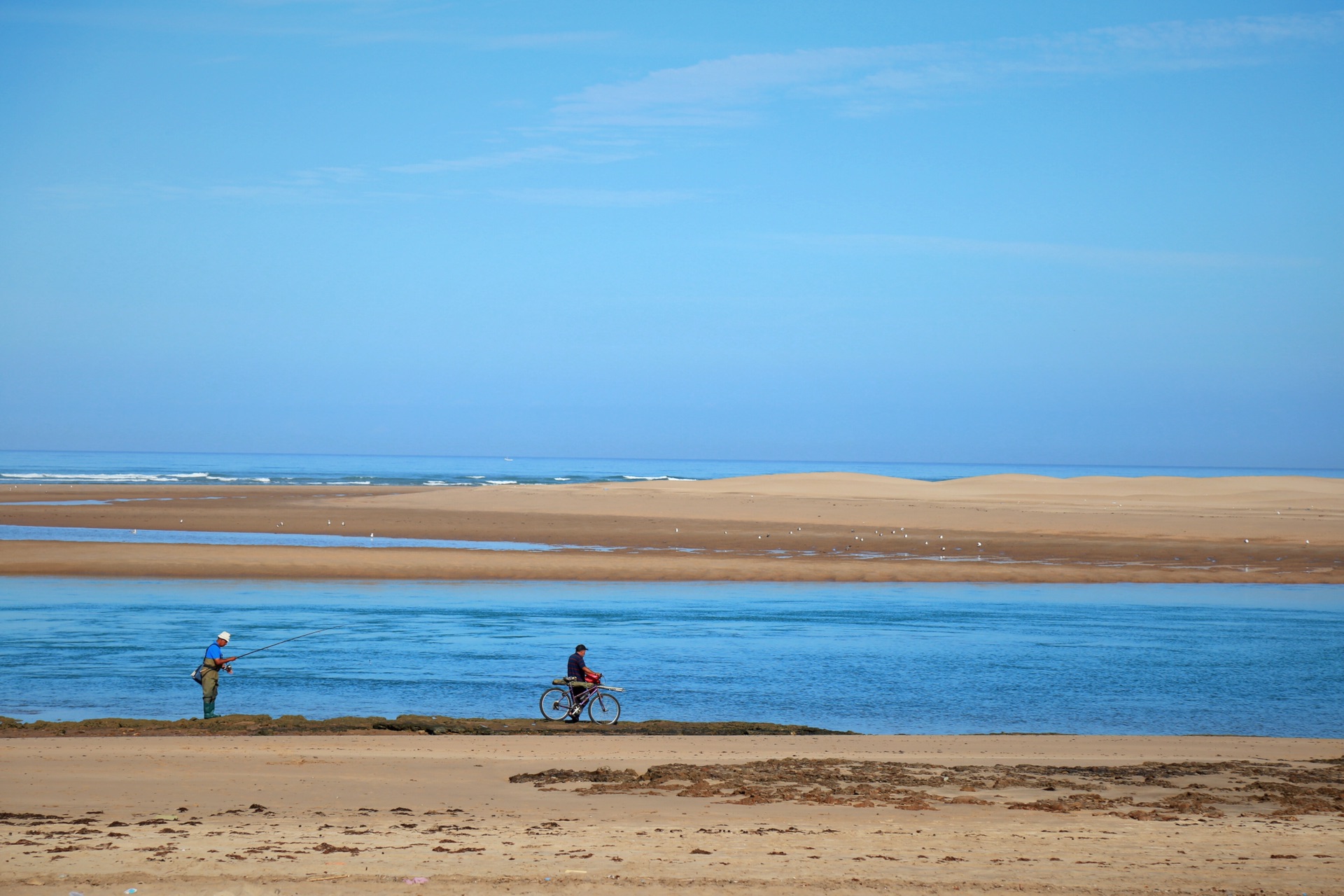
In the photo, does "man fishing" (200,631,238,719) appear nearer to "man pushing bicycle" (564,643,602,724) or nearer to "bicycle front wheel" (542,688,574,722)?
"bicycle front wheel" (542,688,574,722)

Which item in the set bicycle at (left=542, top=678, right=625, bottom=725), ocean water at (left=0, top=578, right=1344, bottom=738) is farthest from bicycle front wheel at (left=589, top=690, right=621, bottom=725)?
ocean water at (left=0, top=578, right=1344, bottom=738)

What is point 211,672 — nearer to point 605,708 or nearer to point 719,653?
point 605,708

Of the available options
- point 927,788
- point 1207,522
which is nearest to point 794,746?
point 927,788

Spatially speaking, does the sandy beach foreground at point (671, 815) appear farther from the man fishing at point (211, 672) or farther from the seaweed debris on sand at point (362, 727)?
the man fishing at point (211, 672)

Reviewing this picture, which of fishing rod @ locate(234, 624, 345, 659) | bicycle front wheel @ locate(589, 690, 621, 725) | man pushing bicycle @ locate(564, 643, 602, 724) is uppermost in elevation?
fishing rod @ locate(234, 624, 345, 659)

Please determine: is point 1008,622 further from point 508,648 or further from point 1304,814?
point 1304,814

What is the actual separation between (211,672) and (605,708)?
18.7 ft

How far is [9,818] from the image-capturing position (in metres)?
10.2

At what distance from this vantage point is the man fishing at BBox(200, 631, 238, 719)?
1571 cm

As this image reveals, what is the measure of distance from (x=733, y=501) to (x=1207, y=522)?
27.1 m

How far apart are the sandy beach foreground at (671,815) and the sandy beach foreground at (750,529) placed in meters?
20.4

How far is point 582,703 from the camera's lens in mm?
16234

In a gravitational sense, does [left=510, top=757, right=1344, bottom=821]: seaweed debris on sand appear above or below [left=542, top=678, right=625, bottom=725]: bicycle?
below

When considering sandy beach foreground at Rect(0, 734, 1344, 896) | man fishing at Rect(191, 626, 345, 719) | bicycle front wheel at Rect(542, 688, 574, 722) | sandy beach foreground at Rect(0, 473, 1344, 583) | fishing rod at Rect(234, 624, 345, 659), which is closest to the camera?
sandy beach foreground at Rect(0, 734, 1344, 896)
